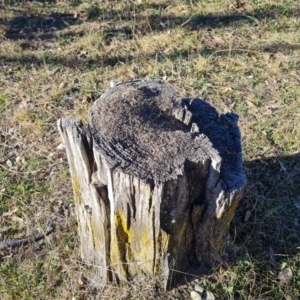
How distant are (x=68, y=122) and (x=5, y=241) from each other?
1.55 m

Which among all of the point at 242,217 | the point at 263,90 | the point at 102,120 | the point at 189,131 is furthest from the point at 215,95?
the point at 102,120

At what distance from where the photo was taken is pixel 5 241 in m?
3.45

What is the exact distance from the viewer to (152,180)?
224 cm

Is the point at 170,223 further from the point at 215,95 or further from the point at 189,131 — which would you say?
the point at 215,95

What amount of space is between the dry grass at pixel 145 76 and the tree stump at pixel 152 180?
325 mm

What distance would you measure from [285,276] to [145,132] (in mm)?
1600

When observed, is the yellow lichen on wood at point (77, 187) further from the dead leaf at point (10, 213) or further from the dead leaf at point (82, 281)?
the dead leaf at point (10, 213)

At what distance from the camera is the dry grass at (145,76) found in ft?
10.3

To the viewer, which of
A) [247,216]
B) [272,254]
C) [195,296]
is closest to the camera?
[195,296]

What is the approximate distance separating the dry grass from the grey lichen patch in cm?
104

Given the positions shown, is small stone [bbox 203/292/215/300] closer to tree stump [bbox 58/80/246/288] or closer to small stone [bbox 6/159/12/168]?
tree stump [bbox 58/80/246/288]

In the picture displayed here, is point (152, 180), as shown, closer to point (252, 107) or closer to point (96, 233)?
point (96, 233)

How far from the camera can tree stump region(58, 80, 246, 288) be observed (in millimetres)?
2326

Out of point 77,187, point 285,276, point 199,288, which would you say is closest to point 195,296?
point 199,288
